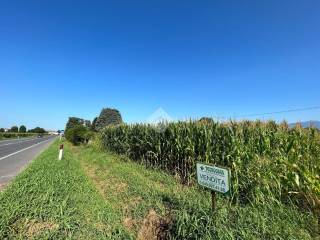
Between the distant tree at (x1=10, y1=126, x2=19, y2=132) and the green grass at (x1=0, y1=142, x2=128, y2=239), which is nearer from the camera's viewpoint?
the green grass at (x1=0, y1=142, x2=128, y2=239)

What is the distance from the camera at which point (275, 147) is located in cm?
793

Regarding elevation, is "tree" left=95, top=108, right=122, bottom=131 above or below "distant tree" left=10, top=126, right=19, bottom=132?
below

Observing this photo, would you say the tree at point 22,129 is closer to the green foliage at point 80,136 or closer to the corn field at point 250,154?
the green foliage at point 80,136

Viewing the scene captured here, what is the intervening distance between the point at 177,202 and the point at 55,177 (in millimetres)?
4531

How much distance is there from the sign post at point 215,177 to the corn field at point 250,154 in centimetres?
164

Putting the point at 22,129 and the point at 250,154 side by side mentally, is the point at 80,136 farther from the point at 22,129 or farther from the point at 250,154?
the point at 22,129

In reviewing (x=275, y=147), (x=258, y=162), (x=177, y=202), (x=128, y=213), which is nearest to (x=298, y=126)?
(x=275, y=147)

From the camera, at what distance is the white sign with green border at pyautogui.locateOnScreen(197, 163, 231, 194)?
14.0 ft

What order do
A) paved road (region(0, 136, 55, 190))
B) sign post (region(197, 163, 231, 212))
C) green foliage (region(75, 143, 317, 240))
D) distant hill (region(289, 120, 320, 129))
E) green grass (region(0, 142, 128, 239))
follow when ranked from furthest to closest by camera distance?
paved road (region(0, 136, 55, 190))
distant hill (region(289, 120, 320, 129))
green grass (region(0, 142, 128, 239))
sign post (region(197, 163, 231, 212))
green foliage (region(75, 143, 317, 240))

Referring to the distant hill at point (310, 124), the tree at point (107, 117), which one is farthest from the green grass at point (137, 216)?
the tree at point (107, 117)

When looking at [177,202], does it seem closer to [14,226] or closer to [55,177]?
[14,226]

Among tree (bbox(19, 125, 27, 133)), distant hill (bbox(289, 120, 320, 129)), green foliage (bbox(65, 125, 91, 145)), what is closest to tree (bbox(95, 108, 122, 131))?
green foliage (bbox(65, 125, 91, 145))

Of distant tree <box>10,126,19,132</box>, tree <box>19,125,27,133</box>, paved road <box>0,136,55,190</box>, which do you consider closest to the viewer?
paved road <box>0,136,55,190</box>

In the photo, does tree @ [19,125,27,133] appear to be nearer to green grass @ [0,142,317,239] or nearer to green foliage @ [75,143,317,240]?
green grass @ [0,142,317,239]
